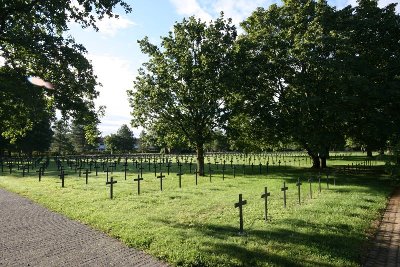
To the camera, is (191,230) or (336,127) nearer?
(191,230)

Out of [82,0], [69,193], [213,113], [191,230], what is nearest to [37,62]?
[82,0]

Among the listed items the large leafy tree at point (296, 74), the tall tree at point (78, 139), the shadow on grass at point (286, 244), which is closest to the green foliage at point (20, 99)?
the shadow on grass at point (286, 244)

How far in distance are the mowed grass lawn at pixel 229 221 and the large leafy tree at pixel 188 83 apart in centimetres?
1016

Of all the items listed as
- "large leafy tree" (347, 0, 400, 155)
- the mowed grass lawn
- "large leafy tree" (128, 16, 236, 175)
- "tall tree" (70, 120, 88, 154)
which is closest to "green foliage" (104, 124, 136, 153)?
"tall tree" (70, 120, 88, 154)

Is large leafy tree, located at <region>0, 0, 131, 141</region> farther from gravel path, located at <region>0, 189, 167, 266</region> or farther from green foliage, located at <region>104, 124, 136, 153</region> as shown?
green foliage, located at <region>104, 124, 136, 153</region>

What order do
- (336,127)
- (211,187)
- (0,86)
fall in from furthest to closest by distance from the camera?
(336,127), (211,187), (0,86)

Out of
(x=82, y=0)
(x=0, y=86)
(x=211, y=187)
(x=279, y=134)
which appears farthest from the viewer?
(x=279, y=134)

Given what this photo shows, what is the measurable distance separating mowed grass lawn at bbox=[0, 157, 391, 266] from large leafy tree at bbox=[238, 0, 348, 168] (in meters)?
7.32

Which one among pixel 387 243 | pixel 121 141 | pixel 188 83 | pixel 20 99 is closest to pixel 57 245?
pixel 20 99

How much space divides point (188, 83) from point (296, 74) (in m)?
8.71

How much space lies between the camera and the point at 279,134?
94.9 feet

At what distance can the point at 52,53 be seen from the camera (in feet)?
48.0

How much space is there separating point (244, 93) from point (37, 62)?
57.8 feet

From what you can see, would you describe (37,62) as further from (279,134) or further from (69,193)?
(279,134)
